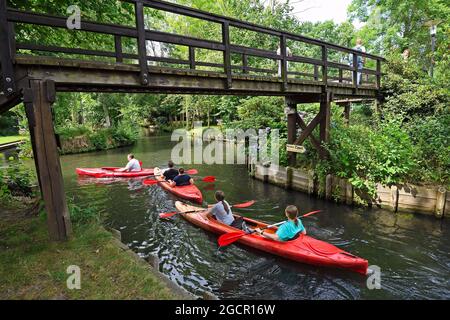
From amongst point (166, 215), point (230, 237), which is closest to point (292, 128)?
point (166, 215)

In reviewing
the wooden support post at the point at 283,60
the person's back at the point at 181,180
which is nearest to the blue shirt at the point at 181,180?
the person's back at the point at 181,180

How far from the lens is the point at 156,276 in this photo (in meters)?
4.46

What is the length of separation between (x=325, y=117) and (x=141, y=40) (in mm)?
7554

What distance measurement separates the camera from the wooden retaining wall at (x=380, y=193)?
329 inches

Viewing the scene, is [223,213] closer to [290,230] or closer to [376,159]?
[290,230]

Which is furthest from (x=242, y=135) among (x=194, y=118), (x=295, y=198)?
(x=194, y=118)

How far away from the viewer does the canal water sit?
545 cm

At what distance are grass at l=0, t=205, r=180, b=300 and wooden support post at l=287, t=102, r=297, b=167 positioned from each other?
28.0 ft

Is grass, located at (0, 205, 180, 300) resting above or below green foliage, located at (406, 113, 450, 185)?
below

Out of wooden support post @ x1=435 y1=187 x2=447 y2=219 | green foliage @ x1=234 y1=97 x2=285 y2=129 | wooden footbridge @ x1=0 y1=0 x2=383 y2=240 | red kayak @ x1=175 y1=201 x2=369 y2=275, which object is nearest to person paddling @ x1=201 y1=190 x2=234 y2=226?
red kayak @ x1=175 y1=201 x2=369 y2=275

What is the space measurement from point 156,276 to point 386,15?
91.1ft

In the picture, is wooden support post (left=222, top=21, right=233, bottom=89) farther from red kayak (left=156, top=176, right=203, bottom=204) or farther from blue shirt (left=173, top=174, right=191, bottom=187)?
blue shirt (left=173, top=174, right=191, bottom=187)

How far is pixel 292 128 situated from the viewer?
12.2 meters

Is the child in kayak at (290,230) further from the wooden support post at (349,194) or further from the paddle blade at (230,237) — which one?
the wooden support post at (349,194)
